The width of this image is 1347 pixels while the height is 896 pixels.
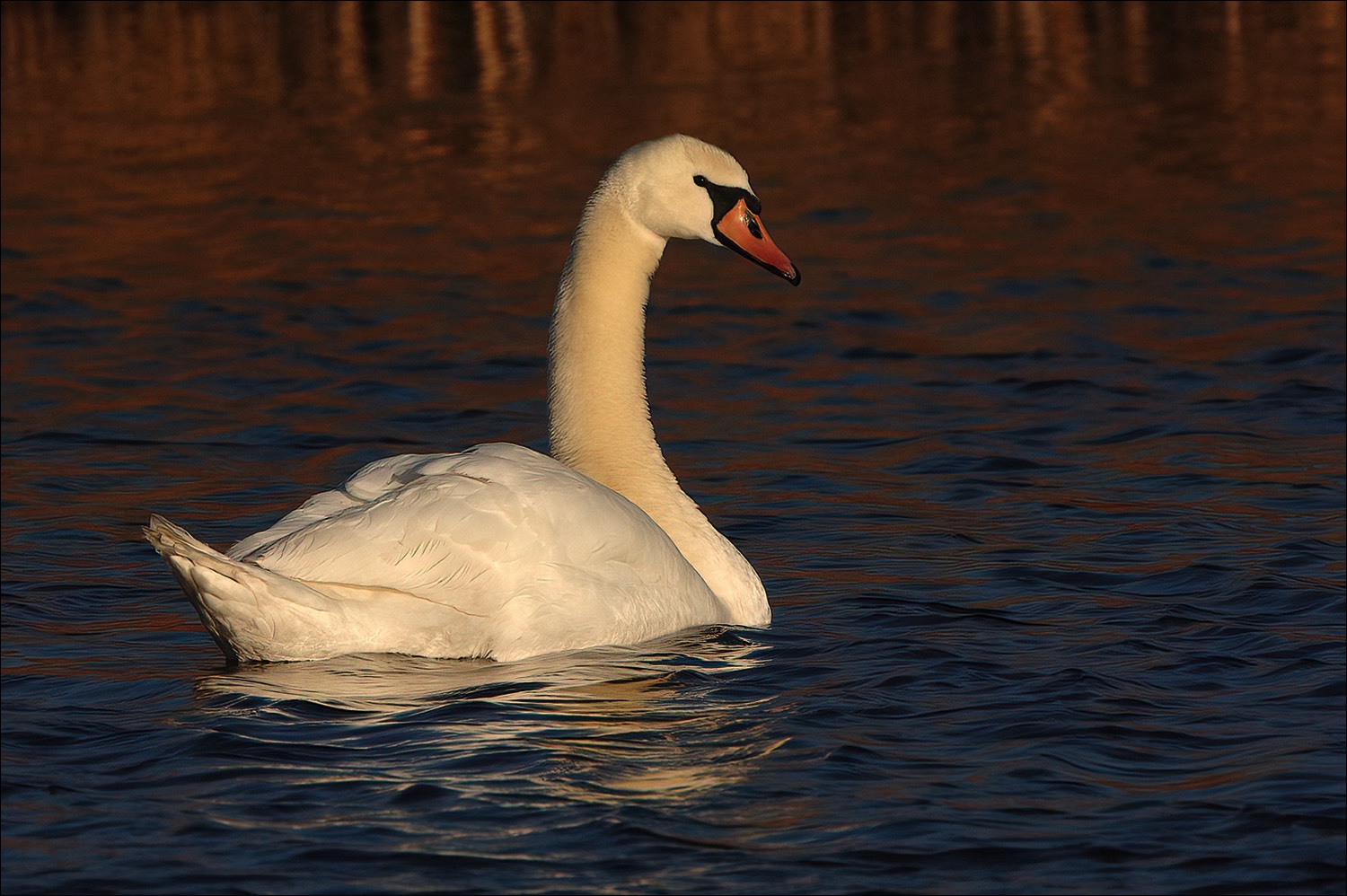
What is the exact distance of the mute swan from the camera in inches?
267

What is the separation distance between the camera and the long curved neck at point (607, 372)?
8.31m

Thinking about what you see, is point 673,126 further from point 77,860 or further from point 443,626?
point 77,860

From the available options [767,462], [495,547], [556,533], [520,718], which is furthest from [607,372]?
[767,462]

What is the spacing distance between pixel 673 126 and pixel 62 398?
10.7 metres

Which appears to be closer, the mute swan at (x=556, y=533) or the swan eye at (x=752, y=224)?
the mute swan at (x=556, y=533)

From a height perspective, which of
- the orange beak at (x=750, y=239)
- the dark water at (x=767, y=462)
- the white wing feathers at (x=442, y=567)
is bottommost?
the dark water at (x=767, y=462)

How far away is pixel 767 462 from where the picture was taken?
36.3 ft

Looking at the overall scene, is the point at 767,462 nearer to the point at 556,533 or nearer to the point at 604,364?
the point at 604,364

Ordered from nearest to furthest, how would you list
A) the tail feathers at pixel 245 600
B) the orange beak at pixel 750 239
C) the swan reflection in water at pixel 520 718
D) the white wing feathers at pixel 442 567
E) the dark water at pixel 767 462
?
the dark water at pixel 767 462 < the swan reflection in water at pixel 520 718 < the tail feathers at pixel 245 600 < the white wing feathers at pixel 442 567 < the orange beak at pixel 750 239

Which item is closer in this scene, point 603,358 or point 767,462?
point 603,358

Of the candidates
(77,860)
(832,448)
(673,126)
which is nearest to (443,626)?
(77,860)

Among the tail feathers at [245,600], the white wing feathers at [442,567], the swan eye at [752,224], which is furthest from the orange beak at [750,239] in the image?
the tail feathers at [245,600]

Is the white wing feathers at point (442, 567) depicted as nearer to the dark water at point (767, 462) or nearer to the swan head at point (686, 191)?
the dark water at point (767, 462)

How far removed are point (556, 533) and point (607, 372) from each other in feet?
4.29
